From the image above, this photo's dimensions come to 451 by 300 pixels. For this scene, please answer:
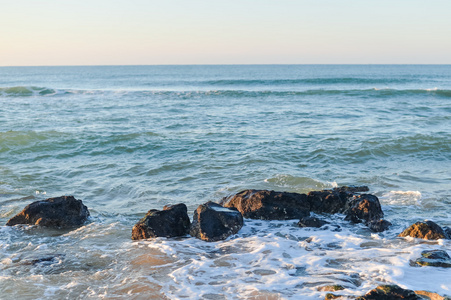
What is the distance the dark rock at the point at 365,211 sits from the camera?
7.51 metres

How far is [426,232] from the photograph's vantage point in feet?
21.7

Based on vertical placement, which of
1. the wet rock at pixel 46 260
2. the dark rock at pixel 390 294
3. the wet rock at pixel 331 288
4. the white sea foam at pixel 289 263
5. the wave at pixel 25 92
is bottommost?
the wet rock at pixel 46 260

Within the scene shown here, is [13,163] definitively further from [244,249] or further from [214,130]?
[244,249]

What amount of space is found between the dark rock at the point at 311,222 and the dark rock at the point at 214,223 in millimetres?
1091

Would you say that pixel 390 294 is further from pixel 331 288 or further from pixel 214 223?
pixel 214 223

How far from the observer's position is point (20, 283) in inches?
214

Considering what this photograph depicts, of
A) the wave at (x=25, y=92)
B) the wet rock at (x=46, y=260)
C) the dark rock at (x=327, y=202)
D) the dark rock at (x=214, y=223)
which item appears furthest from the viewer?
the wave at (x=25, y=92)

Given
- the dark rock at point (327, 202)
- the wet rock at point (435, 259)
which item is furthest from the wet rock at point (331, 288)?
the dark rock at point (327, 202)

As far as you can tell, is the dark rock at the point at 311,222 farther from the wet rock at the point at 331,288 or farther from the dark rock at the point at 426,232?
the wet rock at the point at 331,288

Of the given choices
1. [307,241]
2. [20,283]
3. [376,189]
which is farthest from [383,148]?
[20,283]

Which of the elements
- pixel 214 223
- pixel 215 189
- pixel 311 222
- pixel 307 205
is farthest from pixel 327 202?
pixel 215 189

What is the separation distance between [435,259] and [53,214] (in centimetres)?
639

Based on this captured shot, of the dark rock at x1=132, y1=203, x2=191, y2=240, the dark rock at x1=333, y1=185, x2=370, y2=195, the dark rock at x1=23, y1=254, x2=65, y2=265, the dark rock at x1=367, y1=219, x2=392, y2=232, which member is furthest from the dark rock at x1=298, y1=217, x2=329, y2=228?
the dark rock at x1=23, y1=254, x2=65, y2=265

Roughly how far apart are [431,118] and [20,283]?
20.1 meters
